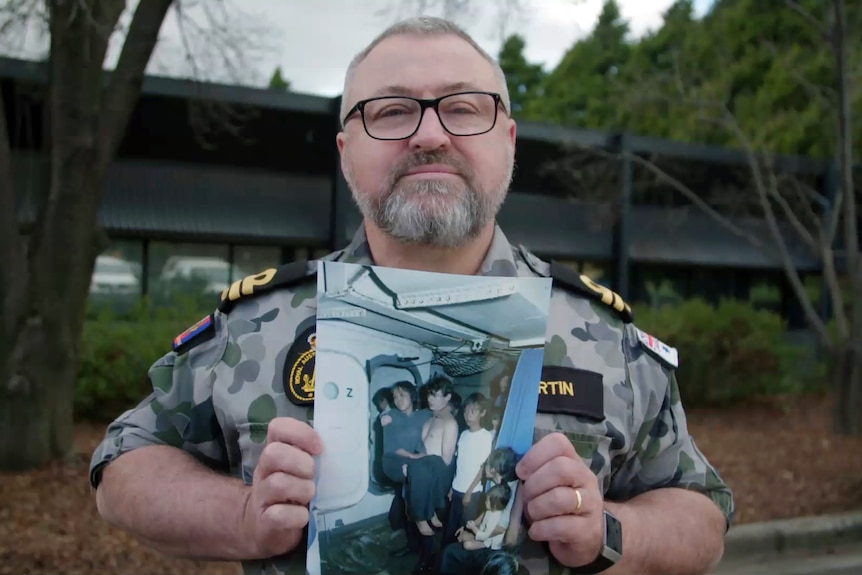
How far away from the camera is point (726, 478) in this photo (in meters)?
7.04

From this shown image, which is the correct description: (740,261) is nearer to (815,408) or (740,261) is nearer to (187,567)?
(815,408)

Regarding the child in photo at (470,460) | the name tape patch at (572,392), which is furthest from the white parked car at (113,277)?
the child in photo at (470,460)

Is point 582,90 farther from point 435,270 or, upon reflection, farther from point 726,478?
point 435,270

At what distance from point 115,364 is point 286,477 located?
733cm

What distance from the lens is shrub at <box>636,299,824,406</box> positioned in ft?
35.9

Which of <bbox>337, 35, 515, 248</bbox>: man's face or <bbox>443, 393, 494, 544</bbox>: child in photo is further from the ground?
<bbox>337, 35, 515, 248</bbox>: man's face

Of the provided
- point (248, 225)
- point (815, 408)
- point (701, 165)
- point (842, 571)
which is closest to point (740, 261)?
point (701, 165)

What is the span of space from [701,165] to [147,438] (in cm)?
1541

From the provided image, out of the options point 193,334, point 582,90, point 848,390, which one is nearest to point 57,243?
point 193,334

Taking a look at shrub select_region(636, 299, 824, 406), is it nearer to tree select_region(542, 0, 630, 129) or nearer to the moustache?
tree select_region(542, 0, 630, 129)

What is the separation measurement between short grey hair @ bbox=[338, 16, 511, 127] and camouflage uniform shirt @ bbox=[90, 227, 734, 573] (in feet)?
0.90

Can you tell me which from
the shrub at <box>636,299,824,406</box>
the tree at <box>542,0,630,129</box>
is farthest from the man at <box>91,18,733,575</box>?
the tree at <box>542,0,630,129</box>

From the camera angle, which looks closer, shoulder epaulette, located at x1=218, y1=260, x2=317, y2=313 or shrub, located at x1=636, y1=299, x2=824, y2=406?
shoulder epaulette, located at x1=218, y1=260, x2=317, y2=313

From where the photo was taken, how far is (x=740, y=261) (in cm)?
1698
